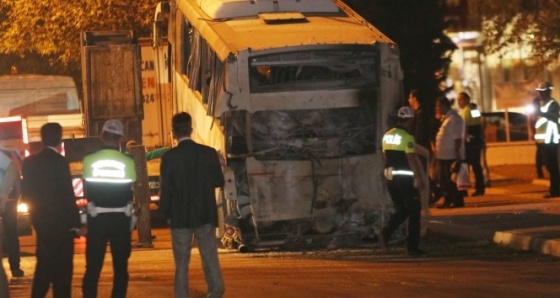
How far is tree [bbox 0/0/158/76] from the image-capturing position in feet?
92.5

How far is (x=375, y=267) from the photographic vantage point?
47.4 ft

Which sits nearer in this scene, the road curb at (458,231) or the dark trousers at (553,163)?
the road curb at (458,231)

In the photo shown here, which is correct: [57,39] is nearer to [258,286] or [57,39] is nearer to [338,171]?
[338,171]

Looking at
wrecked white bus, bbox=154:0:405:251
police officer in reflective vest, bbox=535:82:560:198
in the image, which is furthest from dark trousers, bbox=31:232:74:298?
police officer in reflective vest, bbox=535:82:560:198

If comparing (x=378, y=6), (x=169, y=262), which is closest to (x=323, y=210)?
(x=169, y=262)

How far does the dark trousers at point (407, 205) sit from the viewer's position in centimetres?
1516

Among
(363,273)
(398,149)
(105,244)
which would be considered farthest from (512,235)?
(105,244)

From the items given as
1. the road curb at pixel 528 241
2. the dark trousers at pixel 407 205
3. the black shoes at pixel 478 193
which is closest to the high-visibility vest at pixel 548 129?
the black shoes at pixel 478 193

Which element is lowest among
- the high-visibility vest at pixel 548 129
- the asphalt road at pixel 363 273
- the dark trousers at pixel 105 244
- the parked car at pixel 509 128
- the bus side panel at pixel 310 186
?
the asphalt road at pixel 363 273

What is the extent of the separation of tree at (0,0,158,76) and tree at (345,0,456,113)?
4.74 metres

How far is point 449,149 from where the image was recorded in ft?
68.4

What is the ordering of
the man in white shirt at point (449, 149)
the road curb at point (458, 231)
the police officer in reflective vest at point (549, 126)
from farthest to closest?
1. the police officer in reflective vest at point (549, 126)
2. the man in white shirt at point (449, 149)
3. the road curb at point (458, 231)

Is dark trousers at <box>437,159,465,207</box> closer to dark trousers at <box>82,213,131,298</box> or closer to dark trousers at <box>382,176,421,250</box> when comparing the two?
dark trousers at <box>382,176,421,250</box>

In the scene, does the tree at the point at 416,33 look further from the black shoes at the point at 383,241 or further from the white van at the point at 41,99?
the black shoes at the point at 383,241
